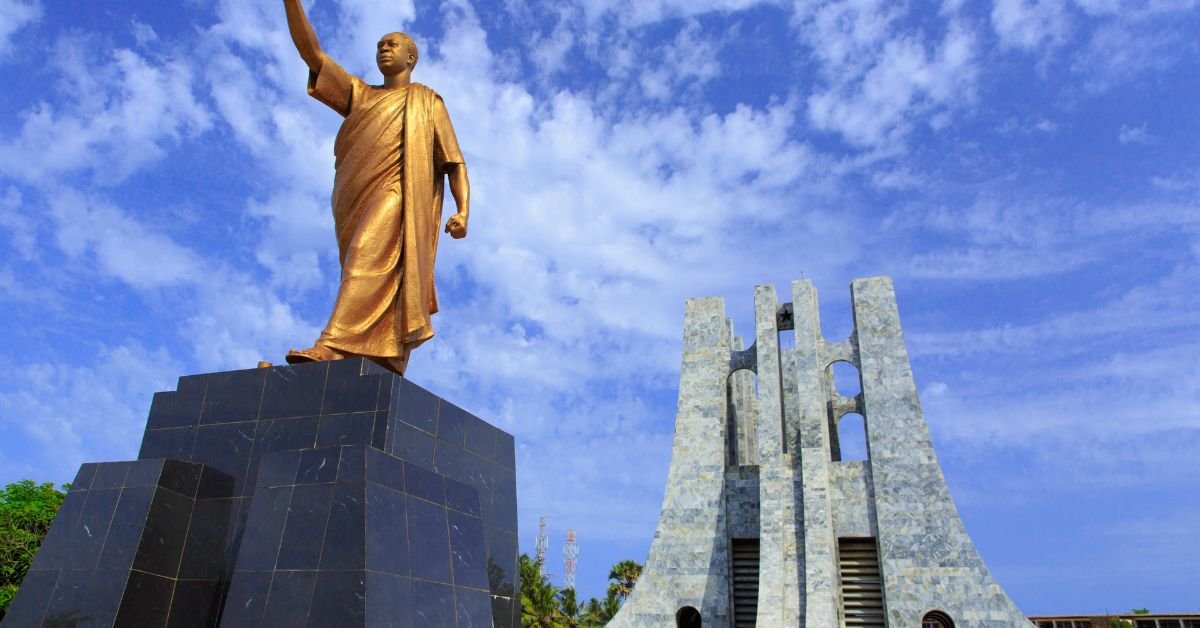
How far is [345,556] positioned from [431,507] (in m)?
0.90

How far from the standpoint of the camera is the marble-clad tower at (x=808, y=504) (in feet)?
65.9

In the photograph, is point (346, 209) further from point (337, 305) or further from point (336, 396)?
point (336, 396)

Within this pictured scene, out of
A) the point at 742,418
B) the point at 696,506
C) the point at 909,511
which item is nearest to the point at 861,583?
the point at 909,511

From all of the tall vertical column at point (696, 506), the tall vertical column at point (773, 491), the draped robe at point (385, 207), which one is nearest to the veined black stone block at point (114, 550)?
the draped robe at point (385, 207)

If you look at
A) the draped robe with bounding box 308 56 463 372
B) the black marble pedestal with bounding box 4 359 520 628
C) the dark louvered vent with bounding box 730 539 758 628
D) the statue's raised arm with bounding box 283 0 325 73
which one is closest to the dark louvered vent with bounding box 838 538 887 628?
the dark louvered vent with bounding box 730 539 758 628

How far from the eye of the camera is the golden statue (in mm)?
6688

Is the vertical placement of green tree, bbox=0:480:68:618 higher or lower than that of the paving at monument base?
higher

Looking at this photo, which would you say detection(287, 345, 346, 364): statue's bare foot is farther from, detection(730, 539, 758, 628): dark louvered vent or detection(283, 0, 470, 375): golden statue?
detection(730, 539, 758, 628): dark louvered vent

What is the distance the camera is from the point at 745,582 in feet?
72.6

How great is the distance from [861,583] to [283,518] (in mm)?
19121

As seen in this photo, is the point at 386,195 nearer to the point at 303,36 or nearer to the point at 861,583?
the point at 303,36

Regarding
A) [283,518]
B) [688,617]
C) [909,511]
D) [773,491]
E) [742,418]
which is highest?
[742,418]

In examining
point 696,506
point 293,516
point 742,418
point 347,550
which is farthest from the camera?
point 742,418

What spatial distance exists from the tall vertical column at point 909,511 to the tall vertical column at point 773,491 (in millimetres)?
2243
